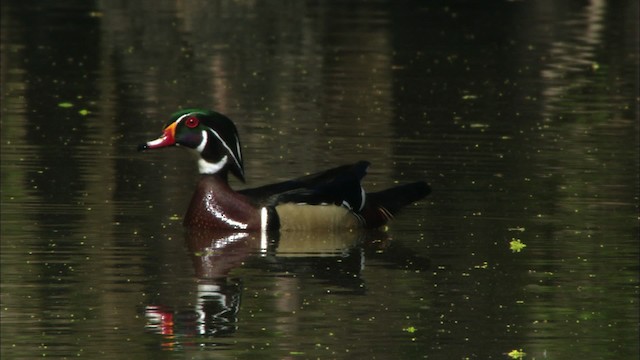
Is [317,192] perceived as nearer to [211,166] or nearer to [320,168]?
[211,166]

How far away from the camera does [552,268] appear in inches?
572

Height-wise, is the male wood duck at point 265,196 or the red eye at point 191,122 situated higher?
the red eye at point 191,122

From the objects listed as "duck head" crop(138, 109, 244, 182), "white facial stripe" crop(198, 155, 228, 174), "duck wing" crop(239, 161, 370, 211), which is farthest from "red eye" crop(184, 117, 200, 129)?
"duck wing" crop(239, 161, 370, 211)

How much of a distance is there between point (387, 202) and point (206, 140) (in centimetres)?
151

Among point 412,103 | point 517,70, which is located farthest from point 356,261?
point 517,70

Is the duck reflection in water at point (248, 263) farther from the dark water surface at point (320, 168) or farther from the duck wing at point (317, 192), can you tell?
the duck wing at point (317, 192)

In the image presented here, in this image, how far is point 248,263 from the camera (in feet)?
48.7

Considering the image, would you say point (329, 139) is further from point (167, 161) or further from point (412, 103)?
point (412, 103)

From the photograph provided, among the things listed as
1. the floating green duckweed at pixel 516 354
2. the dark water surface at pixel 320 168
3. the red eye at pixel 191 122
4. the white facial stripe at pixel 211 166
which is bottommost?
the dark water surface at pixel 320 168

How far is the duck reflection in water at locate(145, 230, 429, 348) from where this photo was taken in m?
12.6

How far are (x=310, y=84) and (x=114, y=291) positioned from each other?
1251 centimetres

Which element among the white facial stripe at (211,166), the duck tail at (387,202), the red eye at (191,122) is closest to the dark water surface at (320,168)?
the duck tail at (387,202)

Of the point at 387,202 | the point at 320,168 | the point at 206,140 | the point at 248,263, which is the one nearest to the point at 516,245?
the point at 387,202

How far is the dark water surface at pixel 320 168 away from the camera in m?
12.4
